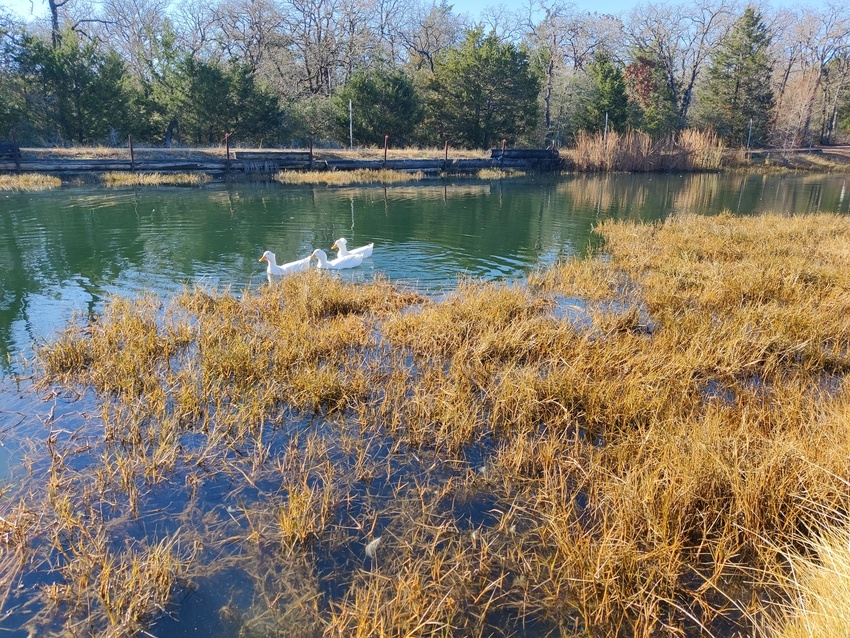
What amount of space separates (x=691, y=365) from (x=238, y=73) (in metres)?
35.0

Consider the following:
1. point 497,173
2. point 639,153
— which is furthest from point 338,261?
point 639,153

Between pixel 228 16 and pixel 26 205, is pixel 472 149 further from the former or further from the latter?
pixel 26 205

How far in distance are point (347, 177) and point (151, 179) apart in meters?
8.90

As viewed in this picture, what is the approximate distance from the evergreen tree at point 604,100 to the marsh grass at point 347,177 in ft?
68.5

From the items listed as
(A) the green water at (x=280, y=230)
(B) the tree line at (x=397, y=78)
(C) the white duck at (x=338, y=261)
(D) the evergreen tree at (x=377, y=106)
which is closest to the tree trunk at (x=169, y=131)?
(B) the tree line at (x=397, y=78)

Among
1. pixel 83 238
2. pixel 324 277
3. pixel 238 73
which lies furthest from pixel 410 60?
pixel 324 277

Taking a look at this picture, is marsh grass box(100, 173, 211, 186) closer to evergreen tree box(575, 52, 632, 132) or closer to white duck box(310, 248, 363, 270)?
white duck box(310, 248, 363, 270)

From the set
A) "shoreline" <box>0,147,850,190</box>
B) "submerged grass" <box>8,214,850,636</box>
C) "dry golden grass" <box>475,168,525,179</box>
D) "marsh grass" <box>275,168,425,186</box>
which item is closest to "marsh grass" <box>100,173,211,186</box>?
"shoreline" <box>0,147,850,190</box>

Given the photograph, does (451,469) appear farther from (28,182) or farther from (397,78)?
(397,78)

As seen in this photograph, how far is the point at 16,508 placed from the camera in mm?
3205

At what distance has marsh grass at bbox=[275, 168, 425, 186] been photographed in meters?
25.8

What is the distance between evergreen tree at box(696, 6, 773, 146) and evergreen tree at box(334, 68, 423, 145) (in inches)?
1104

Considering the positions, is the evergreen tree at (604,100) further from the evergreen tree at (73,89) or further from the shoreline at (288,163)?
the evergreen tree at (73,89)

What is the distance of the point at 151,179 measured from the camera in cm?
2383
